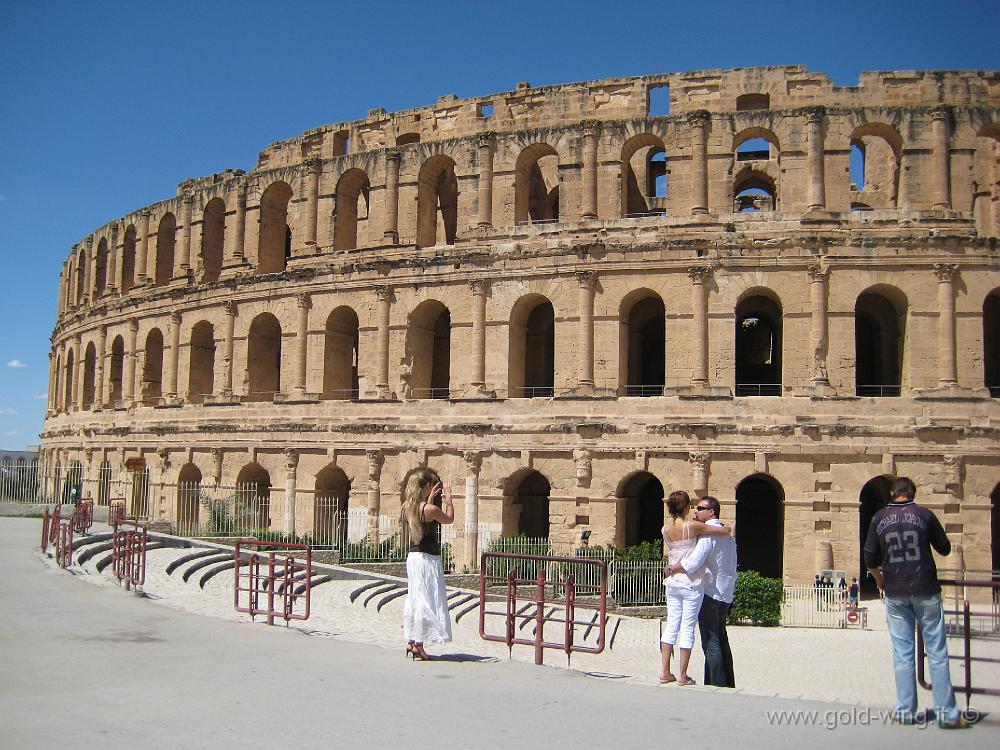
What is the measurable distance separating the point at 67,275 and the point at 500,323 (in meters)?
27.0

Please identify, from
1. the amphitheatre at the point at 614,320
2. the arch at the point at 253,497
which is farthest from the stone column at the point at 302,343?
the arch at the point at 253,497

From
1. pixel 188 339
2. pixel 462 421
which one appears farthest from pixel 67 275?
pixel 462 421

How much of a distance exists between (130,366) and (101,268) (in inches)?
269

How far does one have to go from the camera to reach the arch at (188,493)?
94.3 ft

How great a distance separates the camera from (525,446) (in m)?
23.4

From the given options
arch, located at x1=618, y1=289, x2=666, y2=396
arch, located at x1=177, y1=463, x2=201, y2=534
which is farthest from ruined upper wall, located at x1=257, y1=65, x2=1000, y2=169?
arch, located at x1=177, y1=463, x2=201, y2=534

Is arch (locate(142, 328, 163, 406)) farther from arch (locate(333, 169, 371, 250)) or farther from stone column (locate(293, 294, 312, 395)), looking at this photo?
arch (locate(333, 169, 371, 250))

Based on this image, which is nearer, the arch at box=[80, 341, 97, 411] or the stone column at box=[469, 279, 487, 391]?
the stone column at box=[469, 279, 487, 391]

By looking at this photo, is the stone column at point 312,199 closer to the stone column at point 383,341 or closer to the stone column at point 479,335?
the stone column at point 383,341

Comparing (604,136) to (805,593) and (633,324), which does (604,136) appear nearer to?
(633,324)

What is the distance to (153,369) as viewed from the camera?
3300 cm

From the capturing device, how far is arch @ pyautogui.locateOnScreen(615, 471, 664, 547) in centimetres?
2273

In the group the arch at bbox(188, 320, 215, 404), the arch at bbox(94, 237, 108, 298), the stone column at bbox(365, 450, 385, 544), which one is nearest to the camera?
the stone column at bbox(365, 450, 385, 544)

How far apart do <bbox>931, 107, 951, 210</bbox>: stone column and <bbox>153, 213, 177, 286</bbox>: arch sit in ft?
82.2
